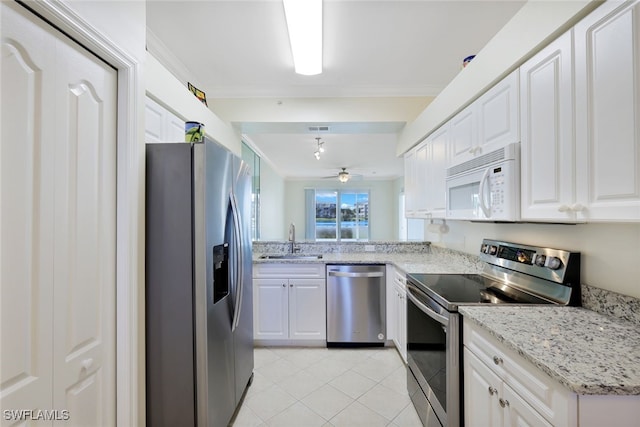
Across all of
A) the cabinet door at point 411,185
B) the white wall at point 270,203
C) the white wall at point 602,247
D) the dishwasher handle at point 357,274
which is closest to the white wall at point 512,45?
the cabinet door at point 411,185

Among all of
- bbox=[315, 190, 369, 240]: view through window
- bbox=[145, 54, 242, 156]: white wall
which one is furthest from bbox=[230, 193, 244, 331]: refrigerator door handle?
bbox=[315, 190, 369, 240]: view through window

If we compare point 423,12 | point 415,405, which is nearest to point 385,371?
point 415,405

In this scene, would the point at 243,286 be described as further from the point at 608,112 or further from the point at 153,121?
the point at 608,112

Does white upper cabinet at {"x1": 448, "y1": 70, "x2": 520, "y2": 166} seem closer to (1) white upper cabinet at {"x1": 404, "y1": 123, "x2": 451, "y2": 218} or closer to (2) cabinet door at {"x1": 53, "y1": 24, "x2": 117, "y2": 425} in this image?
(1) white upper cabinet at {"x1": 404, "y1": 123, "x2": 451, "y2": 218}

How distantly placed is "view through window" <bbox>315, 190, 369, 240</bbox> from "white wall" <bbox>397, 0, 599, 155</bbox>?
6914 millimetres

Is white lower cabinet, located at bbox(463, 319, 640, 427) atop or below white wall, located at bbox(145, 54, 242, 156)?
below

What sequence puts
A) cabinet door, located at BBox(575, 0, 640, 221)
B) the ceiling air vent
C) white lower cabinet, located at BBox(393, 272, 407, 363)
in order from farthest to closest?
the ceiling air vent
white lower cabinet, located at BBox(393, 272, 407, 363)
cabinet door, located at BBox(575, 0, 640, 221)

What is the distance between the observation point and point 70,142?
39.4 inches

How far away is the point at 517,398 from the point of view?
3.20ft

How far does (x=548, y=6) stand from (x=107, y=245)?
7.10 feet

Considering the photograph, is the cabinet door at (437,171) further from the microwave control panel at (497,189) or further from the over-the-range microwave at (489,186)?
the microwave control panel at (497,189)

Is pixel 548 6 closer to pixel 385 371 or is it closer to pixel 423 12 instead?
pixel 423 12

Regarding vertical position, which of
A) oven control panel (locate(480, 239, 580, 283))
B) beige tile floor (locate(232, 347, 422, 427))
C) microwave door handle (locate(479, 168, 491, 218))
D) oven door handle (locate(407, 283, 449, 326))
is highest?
microwave door handle (locate(479, 168, 491, 218))

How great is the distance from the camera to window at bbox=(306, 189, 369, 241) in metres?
9.09
